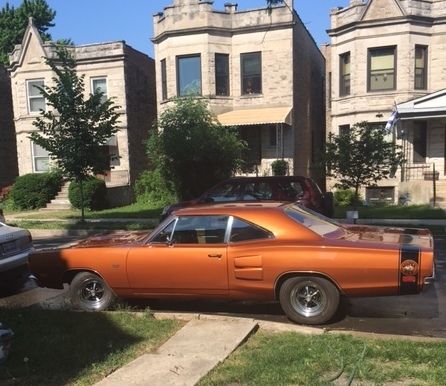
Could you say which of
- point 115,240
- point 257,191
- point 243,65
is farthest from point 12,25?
point 115,240

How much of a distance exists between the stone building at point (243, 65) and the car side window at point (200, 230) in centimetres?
1586

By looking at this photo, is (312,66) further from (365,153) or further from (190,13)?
(365,153)

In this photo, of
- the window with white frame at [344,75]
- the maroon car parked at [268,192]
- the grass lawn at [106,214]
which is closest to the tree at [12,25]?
the grass lawn at [106,214]

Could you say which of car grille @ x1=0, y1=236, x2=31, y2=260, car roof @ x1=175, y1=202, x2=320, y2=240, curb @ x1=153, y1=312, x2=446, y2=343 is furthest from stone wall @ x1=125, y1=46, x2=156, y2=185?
curb @ x1=153, y1=312, x2=446, y2=343

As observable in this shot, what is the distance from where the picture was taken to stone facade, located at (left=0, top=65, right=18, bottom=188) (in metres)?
31.0

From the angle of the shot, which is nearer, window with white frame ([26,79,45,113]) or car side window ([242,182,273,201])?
car side window ([242,182,273,201])

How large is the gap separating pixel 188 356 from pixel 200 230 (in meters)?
2.00

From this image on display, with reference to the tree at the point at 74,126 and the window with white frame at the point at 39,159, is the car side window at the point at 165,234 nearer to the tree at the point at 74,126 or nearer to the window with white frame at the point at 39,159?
the tree at the point at 74,126

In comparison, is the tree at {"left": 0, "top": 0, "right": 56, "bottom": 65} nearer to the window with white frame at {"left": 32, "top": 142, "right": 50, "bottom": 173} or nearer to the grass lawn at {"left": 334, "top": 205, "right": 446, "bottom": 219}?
the window with white frame at {"left": 32, "top": 142, "right": 50, "bottom": 173}

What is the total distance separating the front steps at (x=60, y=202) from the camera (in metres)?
23.9

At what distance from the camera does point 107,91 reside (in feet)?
85.5

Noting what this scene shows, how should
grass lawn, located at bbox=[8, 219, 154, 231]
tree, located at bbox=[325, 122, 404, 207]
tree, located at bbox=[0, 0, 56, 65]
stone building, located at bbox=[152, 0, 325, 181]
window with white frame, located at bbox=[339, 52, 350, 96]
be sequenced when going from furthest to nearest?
tree, located at bbox=[0, 0, 56, 65]
window with white frame, located at bbox=[339, 52, 350, 96]
stone building, located at bbox=[152, 0, 325, 181]
grass lawn, located at bbox=[8, 219, 154, 231]
tree, located at bbox=[325, 122, 404, 207]

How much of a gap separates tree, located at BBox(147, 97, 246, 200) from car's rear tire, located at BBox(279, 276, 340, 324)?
1269 centimetres

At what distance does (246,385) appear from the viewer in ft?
→ 13.4
